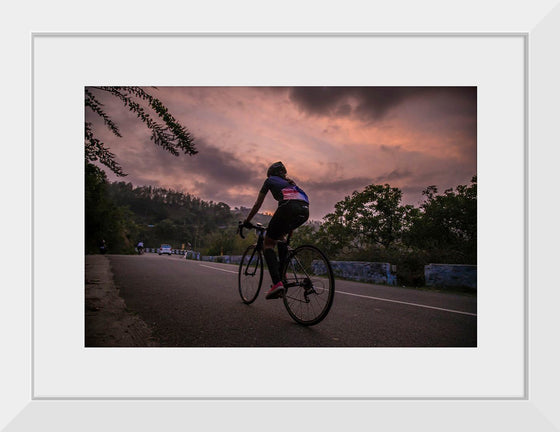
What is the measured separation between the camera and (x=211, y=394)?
276cm

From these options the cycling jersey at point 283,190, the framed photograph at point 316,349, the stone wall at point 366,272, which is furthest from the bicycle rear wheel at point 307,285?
the stone wall at point 366,272

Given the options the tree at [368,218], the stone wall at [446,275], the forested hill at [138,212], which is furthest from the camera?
the stone wall at [446,275]

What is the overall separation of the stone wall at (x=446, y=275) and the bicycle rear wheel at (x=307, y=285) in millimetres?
2048

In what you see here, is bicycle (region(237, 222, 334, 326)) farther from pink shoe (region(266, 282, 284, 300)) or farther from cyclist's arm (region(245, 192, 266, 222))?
cyclist's arm (region(245, 192, 266, 222))

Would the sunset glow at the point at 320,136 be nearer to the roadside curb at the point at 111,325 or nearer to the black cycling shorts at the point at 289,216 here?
the black cycling shorts at the point at 289,216

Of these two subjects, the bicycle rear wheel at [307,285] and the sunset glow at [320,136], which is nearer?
the bicycle rear wheel at [307,285]

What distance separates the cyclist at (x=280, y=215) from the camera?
269cm

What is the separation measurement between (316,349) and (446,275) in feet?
12.3

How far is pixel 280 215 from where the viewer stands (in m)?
2.74

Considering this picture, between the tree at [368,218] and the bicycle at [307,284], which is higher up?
the tree at [368,218]

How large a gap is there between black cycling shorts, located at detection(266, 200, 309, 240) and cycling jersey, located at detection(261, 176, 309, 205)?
4 centimetres
